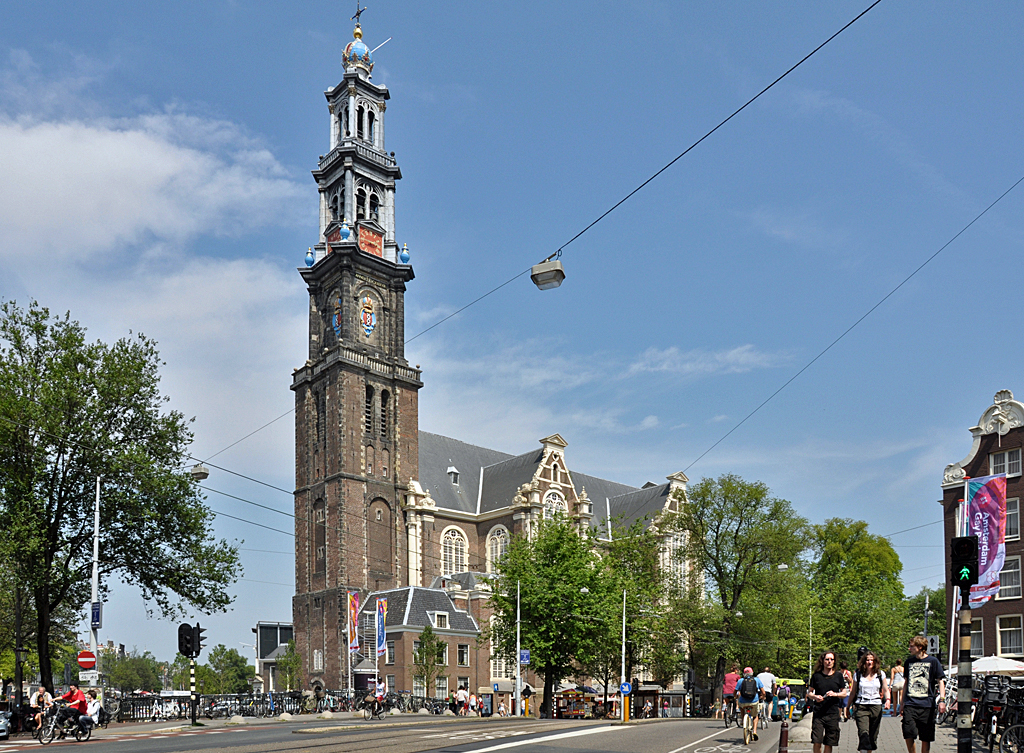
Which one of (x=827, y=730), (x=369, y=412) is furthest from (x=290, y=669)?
(x=827, y=730)

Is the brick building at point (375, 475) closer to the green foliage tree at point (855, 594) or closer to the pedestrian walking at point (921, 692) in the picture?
the green foliage tree at point (855, 594)

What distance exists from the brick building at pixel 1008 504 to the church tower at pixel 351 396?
3832 centimetres

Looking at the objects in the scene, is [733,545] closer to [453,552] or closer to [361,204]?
[453,552]

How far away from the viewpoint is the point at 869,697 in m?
13.2

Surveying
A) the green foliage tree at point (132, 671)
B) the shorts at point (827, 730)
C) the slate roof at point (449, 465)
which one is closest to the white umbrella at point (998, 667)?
the shorts at point (827, 730)

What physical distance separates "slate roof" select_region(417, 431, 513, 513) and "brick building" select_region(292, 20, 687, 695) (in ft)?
0.48

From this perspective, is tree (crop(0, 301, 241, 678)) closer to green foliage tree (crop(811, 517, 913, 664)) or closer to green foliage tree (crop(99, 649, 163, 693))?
green foliage tree (crop(811, 517, 913, 664))

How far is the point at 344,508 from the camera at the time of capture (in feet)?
218

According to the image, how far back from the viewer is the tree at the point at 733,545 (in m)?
54.4

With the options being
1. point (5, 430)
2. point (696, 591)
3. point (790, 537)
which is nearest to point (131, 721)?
point (5, 430)

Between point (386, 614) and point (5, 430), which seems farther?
point (386, 614)

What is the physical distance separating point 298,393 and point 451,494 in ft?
49.6

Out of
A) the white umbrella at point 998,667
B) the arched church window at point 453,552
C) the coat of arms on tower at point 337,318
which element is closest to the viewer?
the white umbrella at point 998,667

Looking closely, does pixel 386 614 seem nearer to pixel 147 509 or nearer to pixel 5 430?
pixel 147 509
